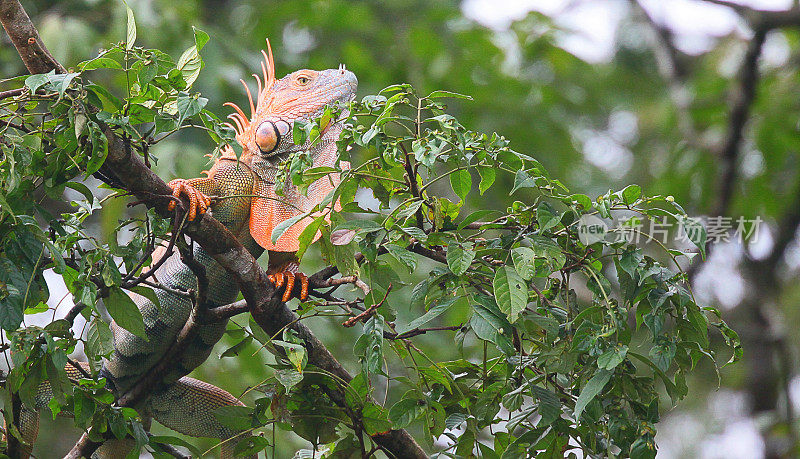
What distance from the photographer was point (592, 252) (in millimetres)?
2598

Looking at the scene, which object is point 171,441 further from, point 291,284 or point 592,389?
point 592,389

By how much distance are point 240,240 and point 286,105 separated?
65cm

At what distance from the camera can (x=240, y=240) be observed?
3607 millimetres

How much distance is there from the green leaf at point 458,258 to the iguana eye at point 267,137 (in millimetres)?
1422

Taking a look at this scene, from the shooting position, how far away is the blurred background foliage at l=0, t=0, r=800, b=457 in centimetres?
626

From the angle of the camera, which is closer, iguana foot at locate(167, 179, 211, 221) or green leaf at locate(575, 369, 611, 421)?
green leaf at locate(575, 369, 611, 421)

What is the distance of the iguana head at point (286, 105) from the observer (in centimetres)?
369

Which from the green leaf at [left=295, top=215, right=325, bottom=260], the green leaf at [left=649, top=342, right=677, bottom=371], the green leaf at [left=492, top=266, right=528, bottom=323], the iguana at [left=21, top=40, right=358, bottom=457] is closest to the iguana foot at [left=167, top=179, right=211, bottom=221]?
the iguana at [left=21, top=40, right=358, bottom=457]

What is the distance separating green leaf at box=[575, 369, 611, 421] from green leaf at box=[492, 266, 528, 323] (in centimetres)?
28

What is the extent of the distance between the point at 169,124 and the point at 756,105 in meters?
5.70

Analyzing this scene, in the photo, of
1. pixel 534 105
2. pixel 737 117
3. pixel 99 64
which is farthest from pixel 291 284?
pixel 534 105

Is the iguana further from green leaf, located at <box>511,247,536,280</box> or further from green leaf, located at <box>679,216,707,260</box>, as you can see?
green leaf, located at <box>679,216,707,260</box>

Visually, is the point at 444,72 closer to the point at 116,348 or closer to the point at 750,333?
the point at 750,333

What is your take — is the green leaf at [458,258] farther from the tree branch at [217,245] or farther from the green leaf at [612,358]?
the tree branch at [217,245]
